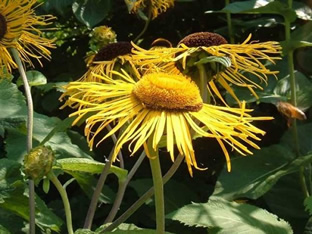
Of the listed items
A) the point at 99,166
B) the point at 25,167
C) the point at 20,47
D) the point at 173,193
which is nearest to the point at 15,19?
the point at 20,47

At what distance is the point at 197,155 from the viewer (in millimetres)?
2109

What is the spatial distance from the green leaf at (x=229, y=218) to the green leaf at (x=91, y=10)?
99 cm

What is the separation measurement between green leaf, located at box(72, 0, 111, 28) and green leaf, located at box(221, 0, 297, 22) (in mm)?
561

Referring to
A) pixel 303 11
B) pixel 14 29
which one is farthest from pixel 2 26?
pixel 303 11

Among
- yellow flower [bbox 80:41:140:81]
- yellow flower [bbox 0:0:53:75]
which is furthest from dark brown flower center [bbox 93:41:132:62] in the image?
yellow flower [bbox 0:0:53:75]

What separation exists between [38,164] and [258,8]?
817mm

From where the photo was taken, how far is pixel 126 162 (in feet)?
7.13

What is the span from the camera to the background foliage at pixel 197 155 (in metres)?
1.32

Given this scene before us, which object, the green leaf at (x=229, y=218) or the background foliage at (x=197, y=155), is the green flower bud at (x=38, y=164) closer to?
the background foliage at (x=197, y=155)

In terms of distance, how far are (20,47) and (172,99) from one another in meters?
0.62

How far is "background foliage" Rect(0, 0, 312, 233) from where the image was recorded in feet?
4.32

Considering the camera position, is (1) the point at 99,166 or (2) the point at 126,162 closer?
(1) the point at 99,166

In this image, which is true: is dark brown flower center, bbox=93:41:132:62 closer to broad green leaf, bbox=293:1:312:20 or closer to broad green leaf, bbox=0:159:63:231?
broad green leaf, bbox=0:159:63:231

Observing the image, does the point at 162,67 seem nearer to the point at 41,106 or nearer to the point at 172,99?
the point at 172,99
